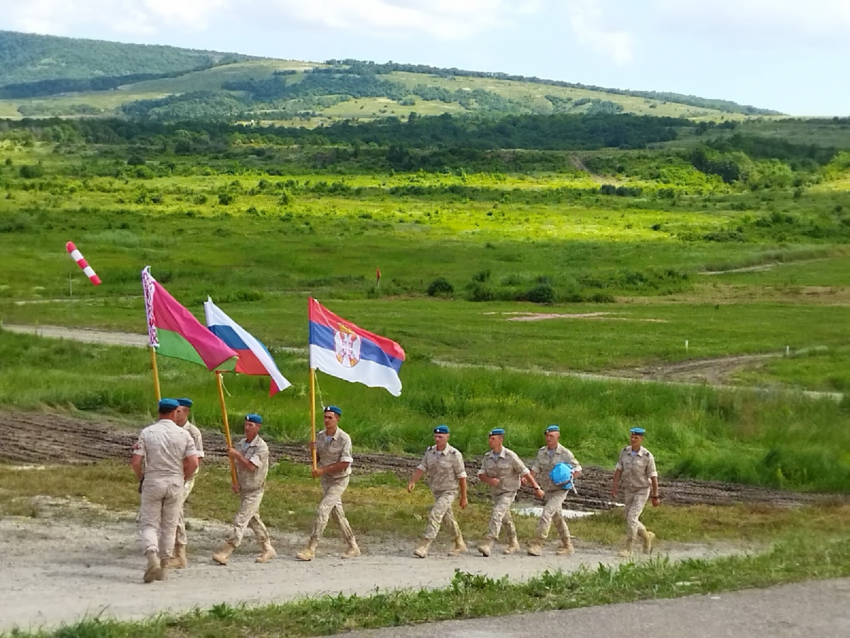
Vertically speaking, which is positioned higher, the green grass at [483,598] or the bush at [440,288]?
the green grass at [483,598]

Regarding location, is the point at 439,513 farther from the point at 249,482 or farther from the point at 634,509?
the point at 634,509

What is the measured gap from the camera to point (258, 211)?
299 ft

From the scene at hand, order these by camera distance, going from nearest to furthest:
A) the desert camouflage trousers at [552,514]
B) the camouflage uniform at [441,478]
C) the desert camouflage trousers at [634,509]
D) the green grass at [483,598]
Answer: the green grass at [483,598], the camouflage uniform at [441,478], the desert camouflage trousers at [552,514], the desert camouflage trousers at [634,509]

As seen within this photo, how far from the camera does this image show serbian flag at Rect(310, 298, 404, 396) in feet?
54.1

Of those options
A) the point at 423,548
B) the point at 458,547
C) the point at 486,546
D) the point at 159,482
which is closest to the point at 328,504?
the point at 423,548

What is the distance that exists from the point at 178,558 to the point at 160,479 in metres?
1.49

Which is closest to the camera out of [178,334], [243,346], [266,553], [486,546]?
[266,553]

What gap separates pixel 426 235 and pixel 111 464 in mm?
61161

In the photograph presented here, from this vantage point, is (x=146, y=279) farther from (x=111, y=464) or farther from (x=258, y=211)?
(x=258, y=211)

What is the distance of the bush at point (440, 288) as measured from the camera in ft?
189

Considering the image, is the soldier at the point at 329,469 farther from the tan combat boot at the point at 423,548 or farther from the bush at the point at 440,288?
the bush at the point at 440,288

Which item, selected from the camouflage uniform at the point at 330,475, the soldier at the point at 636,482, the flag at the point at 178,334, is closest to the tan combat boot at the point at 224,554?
the camouflage uniform at the point at 330,475

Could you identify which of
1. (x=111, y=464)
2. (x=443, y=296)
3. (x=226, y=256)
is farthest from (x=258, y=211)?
(x=111, y=464)

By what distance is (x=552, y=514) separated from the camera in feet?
54.0
